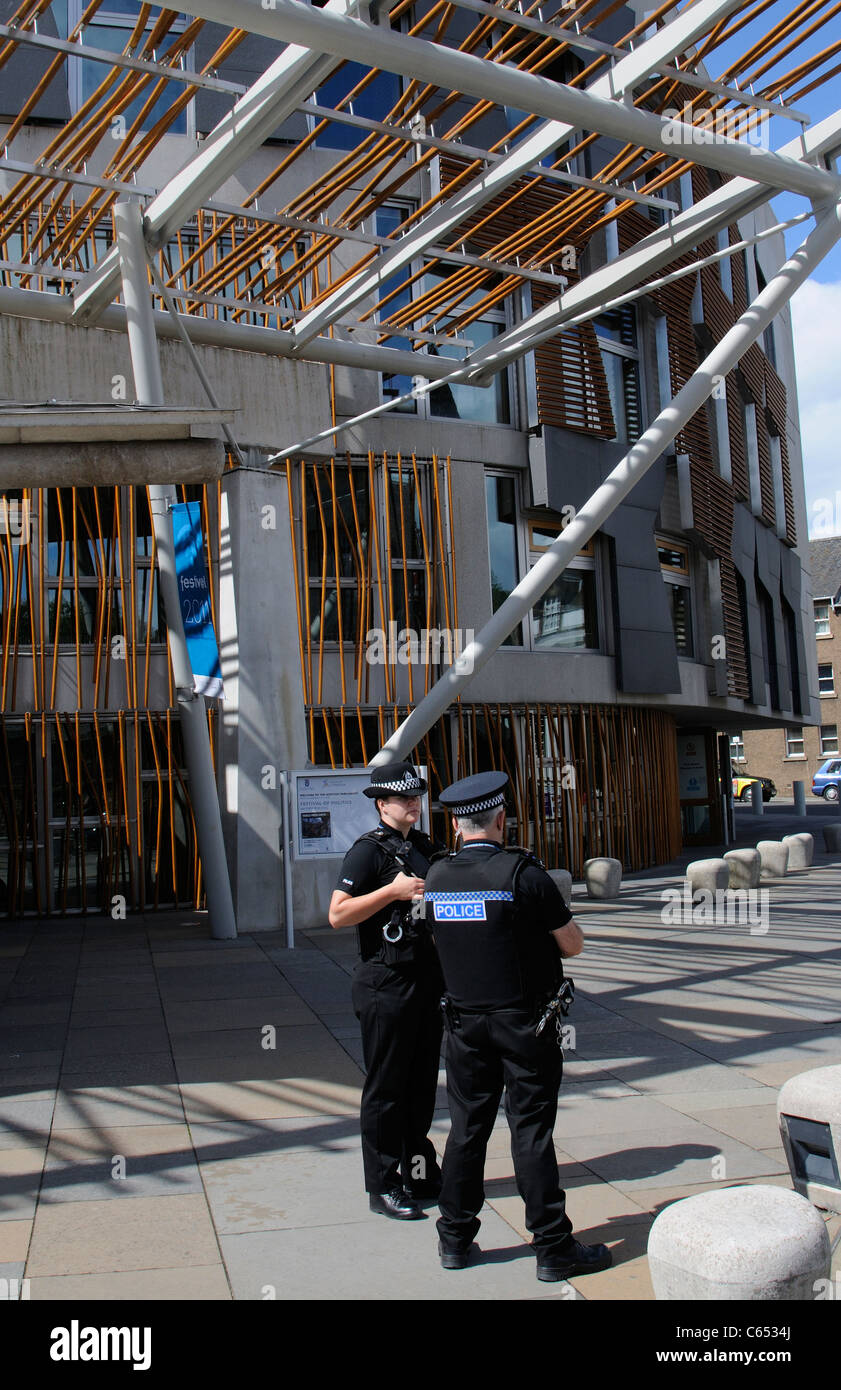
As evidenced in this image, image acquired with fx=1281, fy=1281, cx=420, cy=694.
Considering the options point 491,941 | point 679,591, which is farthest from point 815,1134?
point 679,591

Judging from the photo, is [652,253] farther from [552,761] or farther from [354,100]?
[552,761]

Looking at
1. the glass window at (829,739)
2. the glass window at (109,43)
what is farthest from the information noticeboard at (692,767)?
the glass window at (829,739)

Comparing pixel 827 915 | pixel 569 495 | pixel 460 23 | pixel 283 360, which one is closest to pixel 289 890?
pixel 827 915

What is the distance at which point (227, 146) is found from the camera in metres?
11.7

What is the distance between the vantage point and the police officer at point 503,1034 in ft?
15.5

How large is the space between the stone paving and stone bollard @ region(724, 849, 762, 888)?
4.49 m

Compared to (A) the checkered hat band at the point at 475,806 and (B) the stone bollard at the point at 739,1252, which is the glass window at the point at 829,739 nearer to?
(A) the checkered hat band at the point at 475,806

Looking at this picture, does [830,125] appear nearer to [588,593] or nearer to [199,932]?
[588,593]

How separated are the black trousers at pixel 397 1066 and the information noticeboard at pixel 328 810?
27.1ft

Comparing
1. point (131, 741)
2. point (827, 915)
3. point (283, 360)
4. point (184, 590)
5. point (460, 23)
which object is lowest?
point (827, 915)

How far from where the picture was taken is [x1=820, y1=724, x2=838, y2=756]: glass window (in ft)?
205

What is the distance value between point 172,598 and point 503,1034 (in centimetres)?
964

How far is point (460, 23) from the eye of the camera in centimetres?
2038
